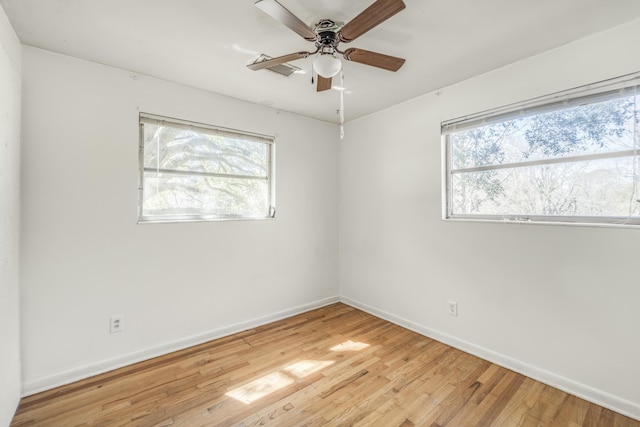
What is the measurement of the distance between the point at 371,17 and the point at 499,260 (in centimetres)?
204

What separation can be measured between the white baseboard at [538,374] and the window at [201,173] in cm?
205

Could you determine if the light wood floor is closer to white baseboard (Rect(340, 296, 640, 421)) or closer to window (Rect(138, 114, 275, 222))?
white baseboard (Rect(340, 296, 640, 421))

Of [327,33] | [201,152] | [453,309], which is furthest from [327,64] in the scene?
[453,309]

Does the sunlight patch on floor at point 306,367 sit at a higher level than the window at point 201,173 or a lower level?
lower

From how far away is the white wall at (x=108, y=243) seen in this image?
78.4 inches

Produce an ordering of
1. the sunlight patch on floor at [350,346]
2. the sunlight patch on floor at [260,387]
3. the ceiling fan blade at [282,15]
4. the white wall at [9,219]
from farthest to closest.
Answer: the sunlight patch on floor at [350,346]
the sunlight patch on floor at [260,387]
the white wall at [9,219]
the ceiling fan blade at [282,15]

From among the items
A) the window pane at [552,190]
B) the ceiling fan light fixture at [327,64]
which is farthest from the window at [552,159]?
the ceiling fan light fixture at [327,64]

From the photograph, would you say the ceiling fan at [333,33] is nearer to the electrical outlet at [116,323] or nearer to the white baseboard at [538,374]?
the electrical outlet at [116,323]

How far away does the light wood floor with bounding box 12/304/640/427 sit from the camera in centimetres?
174

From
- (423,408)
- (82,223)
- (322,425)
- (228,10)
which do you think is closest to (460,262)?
(423,408)


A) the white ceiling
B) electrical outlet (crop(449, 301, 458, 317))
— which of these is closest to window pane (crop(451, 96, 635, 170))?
the white ceiling

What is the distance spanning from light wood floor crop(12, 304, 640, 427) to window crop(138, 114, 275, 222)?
4.14 feet

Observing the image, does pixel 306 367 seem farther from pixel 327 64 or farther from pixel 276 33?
pixel 276 33

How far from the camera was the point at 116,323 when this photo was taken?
2270 millimetres
